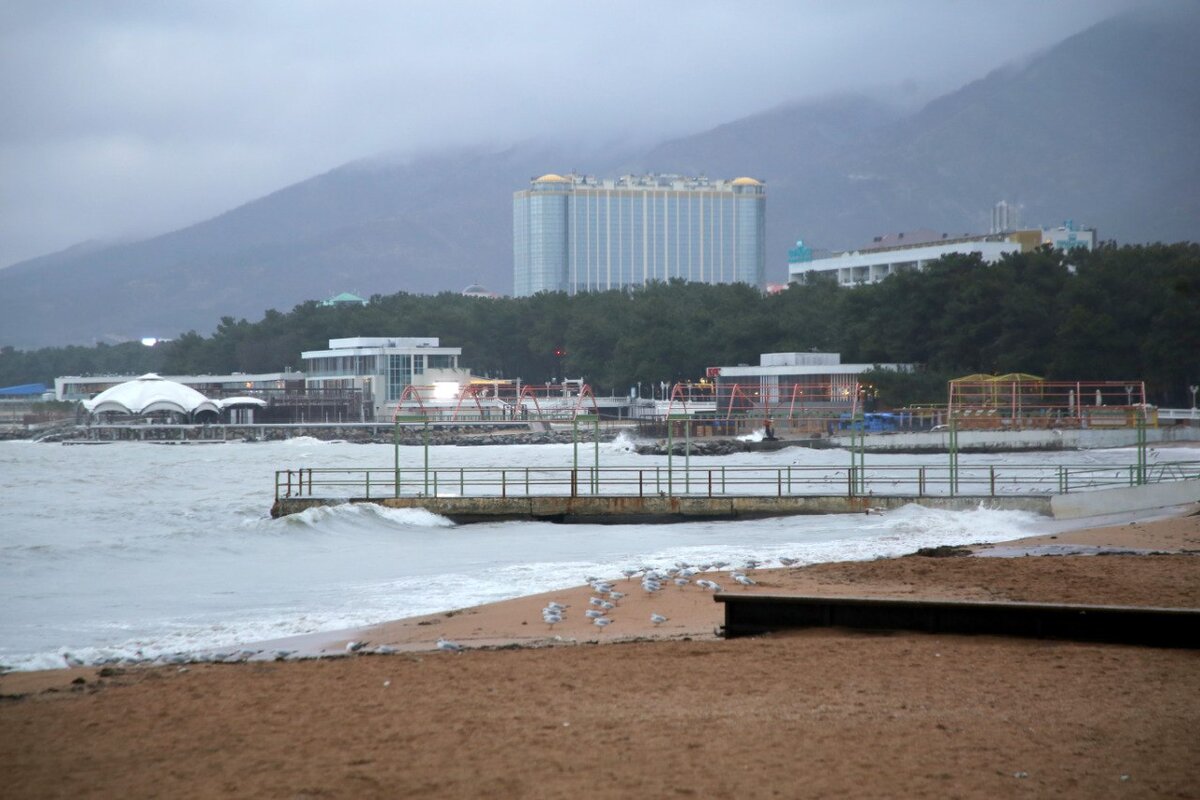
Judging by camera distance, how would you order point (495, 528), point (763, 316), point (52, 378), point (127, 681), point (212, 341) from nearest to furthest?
point (127, 681)
point (495, 528)
point (763, 316)
point (212, 341)
point (52, 378)

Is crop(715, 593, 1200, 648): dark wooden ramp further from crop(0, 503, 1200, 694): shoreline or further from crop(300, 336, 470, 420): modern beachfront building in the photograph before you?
crop(300, 336, 470, 420): modern beachfront building

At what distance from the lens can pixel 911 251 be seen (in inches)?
5349

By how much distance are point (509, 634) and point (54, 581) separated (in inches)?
447

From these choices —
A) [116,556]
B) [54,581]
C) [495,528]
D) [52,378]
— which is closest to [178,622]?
[54,581]

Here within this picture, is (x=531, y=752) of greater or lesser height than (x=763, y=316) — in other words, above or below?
below

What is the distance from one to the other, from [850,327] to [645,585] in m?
76.0

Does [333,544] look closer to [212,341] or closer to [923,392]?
[923,392]

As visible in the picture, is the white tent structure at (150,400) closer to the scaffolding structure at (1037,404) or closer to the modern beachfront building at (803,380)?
the modern beachfront building at (803,380)

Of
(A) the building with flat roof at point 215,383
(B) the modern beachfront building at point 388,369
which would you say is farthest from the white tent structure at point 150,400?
(B) the modern beachfront building at point 388,369

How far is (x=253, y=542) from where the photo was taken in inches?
1147

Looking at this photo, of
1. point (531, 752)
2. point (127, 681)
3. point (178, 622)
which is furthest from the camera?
point (178, 622)

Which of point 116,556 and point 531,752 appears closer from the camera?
point 531,752

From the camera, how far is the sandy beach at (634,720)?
27.5ft

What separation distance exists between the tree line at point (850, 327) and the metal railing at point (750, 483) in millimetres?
11636
